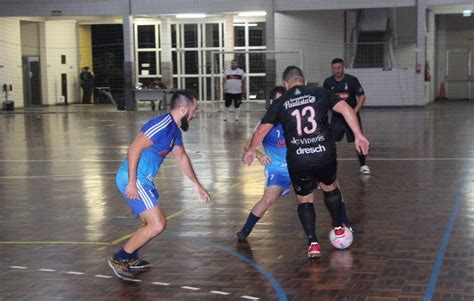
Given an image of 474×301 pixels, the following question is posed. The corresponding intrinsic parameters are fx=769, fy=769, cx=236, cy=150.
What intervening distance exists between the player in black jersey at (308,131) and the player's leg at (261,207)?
0.64 meters

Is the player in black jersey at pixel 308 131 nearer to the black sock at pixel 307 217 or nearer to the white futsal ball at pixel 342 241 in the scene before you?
the black sock at pixel 307 217

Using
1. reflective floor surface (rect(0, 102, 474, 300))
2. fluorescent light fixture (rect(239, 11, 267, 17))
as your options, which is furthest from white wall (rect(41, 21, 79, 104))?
reflective floor surface (rect(0, 102, 474, 300))

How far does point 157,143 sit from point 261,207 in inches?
73.3

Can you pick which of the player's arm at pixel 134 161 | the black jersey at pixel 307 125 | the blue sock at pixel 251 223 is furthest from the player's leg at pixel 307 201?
the player's arm at pixel 134 161

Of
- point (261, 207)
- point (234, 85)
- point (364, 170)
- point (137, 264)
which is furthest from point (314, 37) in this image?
point (137, 264)

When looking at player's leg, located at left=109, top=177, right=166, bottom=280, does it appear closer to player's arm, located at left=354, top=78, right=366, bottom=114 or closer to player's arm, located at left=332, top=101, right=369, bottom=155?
player's arm, located at left=332, top=101, right=369, bottom=155

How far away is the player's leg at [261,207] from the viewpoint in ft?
26.8

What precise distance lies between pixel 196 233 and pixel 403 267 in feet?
8.92

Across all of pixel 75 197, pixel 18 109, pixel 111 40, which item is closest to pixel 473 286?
pixel 75 197

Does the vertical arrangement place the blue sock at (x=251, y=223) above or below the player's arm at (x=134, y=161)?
below

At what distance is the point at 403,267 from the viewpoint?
7082 mm

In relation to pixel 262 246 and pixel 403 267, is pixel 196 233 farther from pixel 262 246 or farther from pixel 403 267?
pixel 403 267

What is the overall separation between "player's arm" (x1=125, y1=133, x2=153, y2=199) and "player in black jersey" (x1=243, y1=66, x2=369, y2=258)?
1.30 m

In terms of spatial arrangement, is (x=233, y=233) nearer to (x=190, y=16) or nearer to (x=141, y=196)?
(x=141, y=196)
